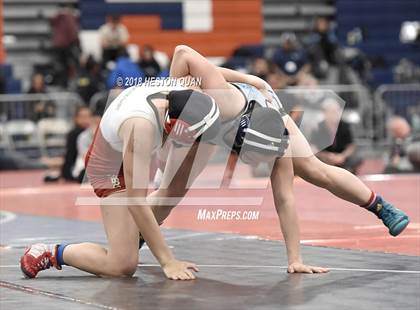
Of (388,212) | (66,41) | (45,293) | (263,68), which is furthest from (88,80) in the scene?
(45,293)

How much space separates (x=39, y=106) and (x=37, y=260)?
33.1 feet

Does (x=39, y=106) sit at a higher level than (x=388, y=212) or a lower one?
lower

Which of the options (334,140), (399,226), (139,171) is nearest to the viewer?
(139,171)

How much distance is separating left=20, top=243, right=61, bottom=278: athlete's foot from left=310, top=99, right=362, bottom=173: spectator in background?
715cm

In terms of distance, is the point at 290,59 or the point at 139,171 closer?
the point at 139,171

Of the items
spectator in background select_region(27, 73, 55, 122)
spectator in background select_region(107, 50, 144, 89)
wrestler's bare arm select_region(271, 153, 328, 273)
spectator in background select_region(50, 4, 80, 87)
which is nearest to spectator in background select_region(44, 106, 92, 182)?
spectator in background select_region(107, 50, 144, 89)

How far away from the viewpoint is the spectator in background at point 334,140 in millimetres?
12406

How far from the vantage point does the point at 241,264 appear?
225 inches

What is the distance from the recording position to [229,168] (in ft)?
40.6

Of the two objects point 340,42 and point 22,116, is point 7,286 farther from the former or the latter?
point 340,42

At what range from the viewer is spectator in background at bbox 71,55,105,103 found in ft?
52.2

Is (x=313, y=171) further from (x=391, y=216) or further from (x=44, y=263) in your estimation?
(x=44, y=263)

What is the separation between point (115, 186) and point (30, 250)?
1.79 ft

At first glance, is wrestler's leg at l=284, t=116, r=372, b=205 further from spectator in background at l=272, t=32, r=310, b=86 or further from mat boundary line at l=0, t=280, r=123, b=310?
spectator in background at l=272, t=32, r=310, b=86
